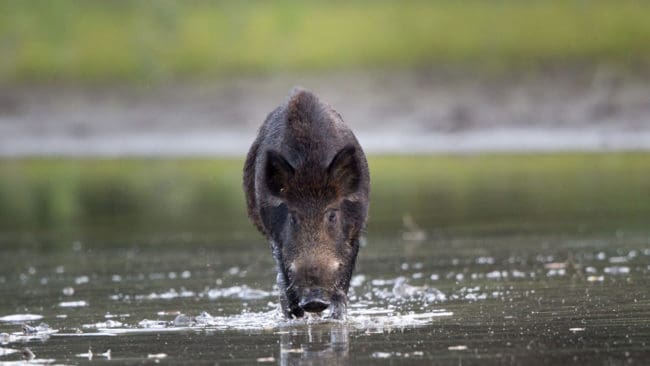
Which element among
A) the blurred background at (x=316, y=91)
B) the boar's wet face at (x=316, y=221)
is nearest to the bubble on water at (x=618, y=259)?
the boar's wet face at (x=316, y=221)

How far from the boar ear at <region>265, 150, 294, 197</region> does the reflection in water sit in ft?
3.73

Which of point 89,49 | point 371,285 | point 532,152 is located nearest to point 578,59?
point 532,152

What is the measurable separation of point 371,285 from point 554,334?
397cm

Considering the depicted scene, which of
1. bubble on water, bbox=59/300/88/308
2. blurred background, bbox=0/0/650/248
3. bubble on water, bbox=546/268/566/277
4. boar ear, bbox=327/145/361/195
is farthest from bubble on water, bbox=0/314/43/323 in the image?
blurred background, bbox=0/0/650/248

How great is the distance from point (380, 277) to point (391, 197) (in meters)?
9.77

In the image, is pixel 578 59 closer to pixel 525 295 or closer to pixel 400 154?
pixel 400 154

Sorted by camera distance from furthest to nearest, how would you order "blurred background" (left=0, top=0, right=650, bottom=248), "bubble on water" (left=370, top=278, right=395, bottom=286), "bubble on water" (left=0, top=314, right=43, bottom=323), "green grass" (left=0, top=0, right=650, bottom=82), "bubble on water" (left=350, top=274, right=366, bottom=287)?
"green grass" (left=0, top=0, right=650, bottom=82) → "blurred background" (left=0, top=0, right=650, bottom=248) → "bubble on water" (left=350, top=274, right=366, bottom=287) → "bubble on water" (left=370, top=278, right=395, bottom=286) → "bubble on water" (left=0, top=314, right=43, bottom=323)

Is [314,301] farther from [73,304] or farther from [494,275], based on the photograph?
[494,275]

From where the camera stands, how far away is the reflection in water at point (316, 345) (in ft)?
30.7

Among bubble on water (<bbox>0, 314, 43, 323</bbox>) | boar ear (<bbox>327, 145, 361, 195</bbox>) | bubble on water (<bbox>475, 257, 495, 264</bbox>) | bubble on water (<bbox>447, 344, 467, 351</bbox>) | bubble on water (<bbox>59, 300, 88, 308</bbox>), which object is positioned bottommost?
bubble on water (<bbox>447, 344, 467, 351</bbox>)

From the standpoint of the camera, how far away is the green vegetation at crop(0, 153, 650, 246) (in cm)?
1961

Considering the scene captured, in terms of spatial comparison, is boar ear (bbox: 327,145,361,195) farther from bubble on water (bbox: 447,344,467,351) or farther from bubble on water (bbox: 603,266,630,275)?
bubble on water (bbox: 603,266,630,275)

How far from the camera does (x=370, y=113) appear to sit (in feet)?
113

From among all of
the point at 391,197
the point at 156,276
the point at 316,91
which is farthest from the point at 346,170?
the point at 316,91
